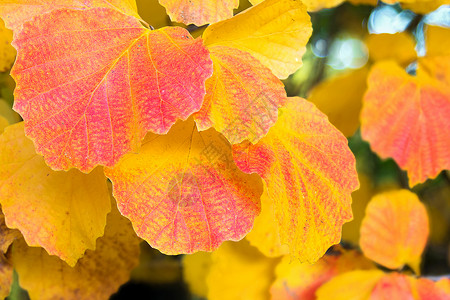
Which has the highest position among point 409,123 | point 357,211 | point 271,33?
point 271,33

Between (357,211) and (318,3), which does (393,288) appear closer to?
(318,3)

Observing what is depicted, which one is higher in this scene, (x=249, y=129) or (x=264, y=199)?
(x=249, y=129)

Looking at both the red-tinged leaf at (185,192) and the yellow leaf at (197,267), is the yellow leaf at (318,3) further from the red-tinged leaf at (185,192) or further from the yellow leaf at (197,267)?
the yellow leaf at (197,267)

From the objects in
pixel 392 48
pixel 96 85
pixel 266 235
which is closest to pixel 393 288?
pixel 266 235

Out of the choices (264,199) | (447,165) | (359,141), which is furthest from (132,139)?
(359,141)

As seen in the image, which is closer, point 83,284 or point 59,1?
point 59,1

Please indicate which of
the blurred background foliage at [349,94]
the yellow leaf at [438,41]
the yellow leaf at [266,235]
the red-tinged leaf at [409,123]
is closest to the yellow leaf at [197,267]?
the blurred background foliage at [349,94]

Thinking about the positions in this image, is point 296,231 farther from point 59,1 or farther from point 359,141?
point 359,141
